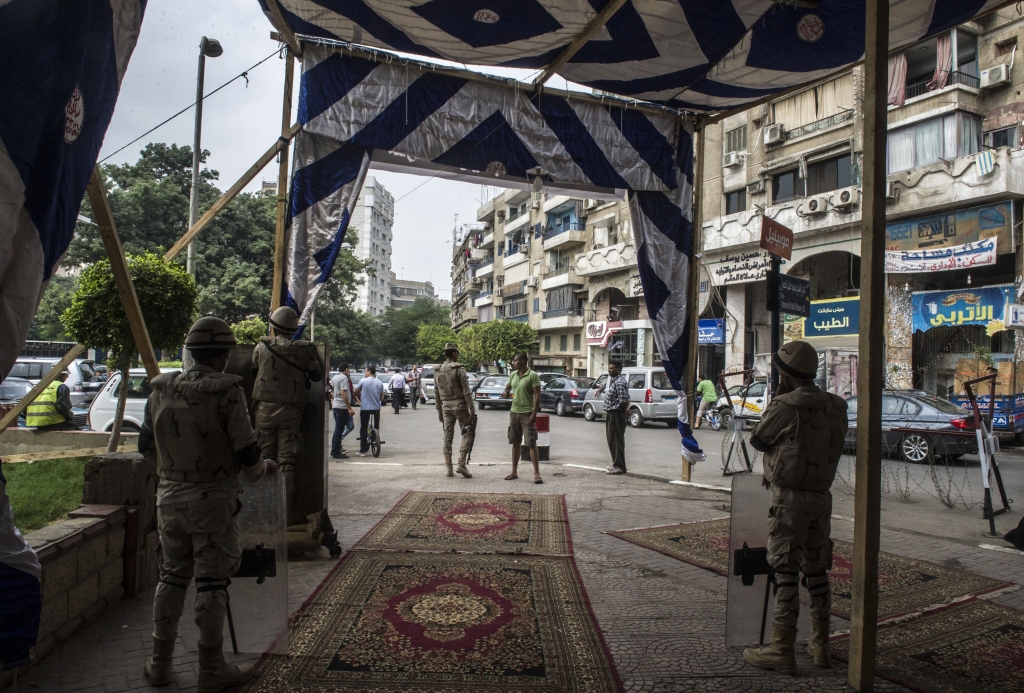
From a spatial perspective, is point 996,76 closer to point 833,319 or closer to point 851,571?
point 833,319

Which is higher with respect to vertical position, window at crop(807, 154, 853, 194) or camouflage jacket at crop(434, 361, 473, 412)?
window at crop(807, 154, 853, 194)

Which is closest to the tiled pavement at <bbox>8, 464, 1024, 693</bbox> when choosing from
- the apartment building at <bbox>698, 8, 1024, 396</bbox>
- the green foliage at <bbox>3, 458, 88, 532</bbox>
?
the green foliage at <bbox>3, 458, 88, 532</bbox>

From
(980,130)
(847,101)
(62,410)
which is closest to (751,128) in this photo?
(847,101)

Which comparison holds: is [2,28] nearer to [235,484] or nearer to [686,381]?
[235,484]

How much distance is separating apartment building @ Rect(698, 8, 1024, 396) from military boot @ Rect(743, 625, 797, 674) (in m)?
13.1

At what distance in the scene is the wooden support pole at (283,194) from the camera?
6.43 meters

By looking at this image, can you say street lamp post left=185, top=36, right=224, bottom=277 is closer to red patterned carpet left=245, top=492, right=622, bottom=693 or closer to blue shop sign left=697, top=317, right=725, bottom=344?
red patterned carpet left=245, top=492, right=622, bottom=693

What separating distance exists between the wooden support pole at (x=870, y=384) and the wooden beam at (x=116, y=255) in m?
3.87

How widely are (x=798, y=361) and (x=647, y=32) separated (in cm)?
380

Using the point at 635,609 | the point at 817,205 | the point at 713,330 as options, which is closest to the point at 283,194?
the point at 635,609

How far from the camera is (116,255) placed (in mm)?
4246

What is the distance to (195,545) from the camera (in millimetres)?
3180

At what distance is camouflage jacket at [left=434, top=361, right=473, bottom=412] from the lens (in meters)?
9.40

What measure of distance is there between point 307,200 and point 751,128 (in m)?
24.1
